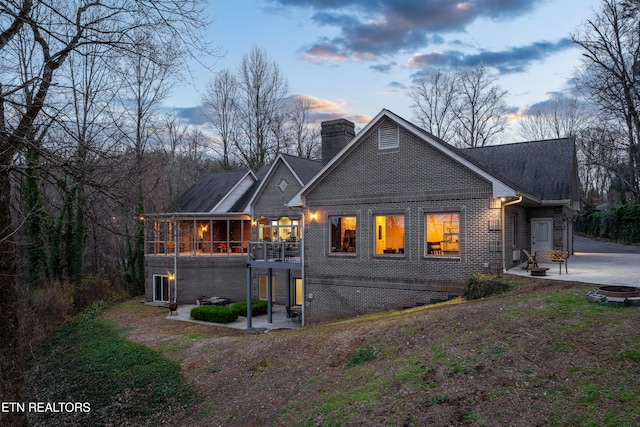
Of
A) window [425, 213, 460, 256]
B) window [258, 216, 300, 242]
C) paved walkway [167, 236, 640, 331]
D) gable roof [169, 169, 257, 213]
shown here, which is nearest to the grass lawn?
paved walkway [167, 236, 640, 331]

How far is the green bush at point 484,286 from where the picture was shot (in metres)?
13.0

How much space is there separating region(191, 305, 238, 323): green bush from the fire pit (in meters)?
15.0

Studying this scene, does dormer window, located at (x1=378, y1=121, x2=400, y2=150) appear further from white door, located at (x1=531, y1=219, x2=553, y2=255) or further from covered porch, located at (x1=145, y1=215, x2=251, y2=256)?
covered porch, located at (x1=145, y1=215, x2=251, y2=256)

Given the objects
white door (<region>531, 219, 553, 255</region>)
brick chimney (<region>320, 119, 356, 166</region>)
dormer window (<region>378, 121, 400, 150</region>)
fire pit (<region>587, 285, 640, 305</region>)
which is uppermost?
brick chimney (<region>320, 119, 356, 166</region>)

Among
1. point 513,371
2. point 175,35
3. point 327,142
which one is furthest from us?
point 327,142

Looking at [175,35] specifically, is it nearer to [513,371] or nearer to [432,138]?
[513,371]

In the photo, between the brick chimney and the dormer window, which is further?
the brick chimney

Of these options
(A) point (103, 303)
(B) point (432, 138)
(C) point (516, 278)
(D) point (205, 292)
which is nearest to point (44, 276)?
(A) point (103, 303)

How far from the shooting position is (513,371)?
23.8ft

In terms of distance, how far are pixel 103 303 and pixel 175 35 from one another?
22805 mm

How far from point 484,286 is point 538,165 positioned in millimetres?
10051

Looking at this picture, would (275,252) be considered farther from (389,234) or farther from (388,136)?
(388,136)

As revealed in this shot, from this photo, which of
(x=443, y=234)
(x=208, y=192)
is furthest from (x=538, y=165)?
(x=208, y=192)

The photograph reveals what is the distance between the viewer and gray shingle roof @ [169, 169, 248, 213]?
→ 26947 millimetres
